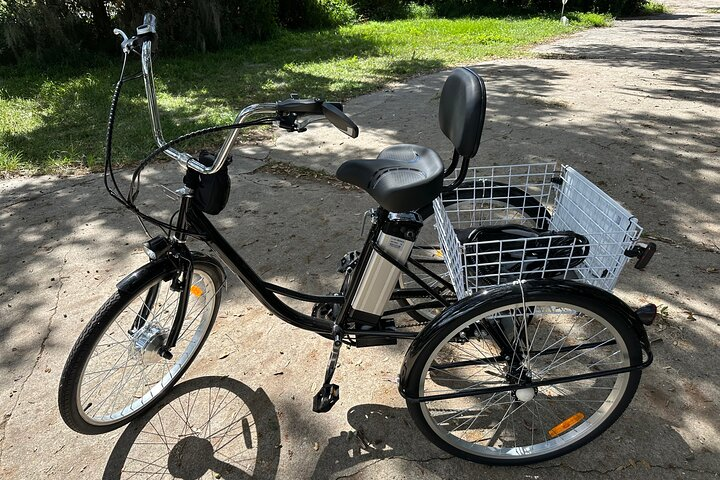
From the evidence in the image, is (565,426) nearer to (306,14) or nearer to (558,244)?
(558,244)

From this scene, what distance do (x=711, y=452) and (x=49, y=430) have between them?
252cm

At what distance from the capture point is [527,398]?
170 cm

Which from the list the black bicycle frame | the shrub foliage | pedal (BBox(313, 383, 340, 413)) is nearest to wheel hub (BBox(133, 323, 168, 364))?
the black bicycle frame

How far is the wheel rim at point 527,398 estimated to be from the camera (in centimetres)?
165

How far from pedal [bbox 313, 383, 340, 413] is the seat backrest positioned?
101 centimetres

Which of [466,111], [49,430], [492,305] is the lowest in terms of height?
[49,430]

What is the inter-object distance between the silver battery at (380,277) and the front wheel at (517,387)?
29 cm

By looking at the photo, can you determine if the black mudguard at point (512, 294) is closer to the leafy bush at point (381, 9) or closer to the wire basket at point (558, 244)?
Answer: the wire basket at point (558, 244)

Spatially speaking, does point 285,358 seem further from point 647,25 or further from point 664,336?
point 647,25

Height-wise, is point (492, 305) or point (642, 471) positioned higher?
point (492, 305)

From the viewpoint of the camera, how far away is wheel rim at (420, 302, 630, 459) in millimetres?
1654

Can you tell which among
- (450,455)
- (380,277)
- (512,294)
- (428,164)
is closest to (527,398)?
(450,455)

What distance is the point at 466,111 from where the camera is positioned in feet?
4.80

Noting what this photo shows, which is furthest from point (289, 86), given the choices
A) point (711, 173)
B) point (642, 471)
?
point (642, 471)
